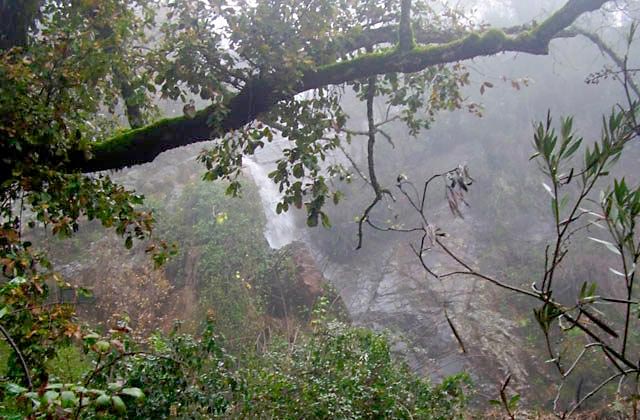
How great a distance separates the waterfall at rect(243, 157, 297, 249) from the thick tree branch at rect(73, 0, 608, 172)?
34.2 ft

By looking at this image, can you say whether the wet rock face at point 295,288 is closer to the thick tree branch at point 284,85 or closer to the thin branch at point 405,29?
the thick tree branch at point 284,85

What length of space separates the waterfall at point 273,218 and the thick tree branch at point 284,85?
1042 cm

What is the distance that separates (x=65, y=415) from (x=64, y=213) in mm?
2009

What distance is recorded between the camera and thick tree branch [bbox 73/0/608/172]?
4051 millimetres

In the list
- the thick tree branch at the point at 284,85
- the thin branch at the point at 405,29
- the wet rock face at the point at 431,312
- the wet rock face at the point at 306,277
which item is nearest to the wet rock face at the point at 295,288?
the wet rock face at the point at 306,277

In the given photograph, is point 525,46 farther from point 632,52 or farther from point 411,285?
point 632,52

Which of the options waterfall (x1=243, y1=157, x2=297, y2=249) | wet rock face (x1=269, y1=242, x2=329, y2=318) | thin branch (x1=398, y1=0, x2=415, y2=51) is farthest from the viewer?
waterfall (x1=243, y1=157, x2=297, y2=249)

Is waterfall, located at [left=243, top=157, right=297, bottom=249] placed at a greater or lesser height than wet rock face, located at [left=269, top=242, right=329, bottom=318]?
greater

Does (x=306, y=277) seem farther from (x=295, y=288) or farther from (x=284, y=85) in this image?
(x=284, y=85)

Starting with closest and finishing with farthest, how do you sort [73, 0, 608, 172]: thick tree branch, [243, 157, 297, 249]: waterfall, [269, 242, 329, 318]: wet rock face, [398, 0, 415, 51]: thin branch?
1. [73, 0, 608, 172]: thick tree branch
2. [398, 0, 415, 51]: thin branch
3. [269, 242, 329, 318]: wet rock face
4. [243, 157, 297, 249]: waterfall

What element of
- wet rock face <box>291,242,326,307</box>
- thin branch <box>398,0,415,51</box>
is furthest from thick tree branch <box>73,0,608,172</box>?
wet rock face <box>291,242,326,307</box>

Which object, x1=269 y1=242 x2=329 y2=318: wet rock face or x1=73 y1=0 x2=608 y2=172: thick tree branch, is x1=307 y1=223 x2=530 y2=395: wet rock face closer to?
x1=269 y1=242 x2=329 y2=318: wet rock face

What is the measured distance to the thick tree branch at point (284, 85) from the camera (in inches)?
159

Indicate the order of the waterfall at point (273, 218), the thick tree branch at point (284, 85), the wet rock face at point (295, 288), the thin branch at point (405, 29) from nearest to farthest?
the thick tree branch at point (284, 85), the thin branch at point (405, 29), the wet rock face at point (295, 288), the waterfall at point (273, 218)
